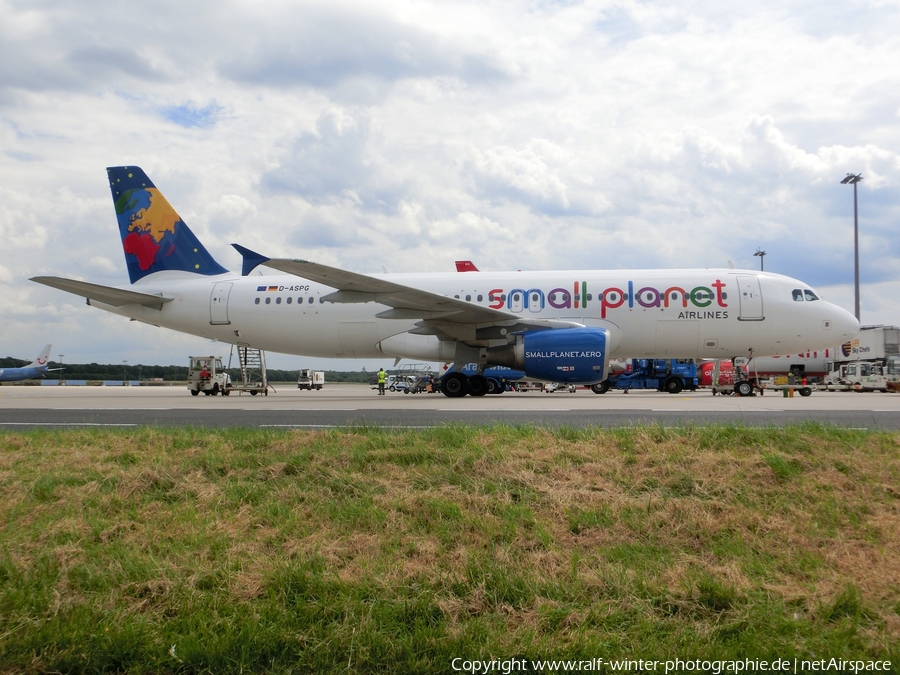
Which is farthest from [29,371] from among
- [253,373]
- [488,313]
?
[488,313]

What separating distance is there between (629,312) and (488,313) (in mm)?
3882

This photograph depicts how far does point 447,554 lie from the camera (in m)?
3.78

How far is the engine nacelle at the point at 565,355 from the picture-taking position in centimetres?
1540

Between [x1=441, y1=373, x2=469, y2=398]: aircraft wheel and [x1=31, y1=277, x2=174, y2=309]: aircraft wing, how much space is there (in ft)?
29.6

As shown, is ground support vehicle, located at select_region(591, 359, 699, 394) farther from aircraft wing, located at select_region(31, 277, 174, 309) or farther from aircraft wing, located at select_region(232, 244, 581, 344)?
aircraft wing, located at select_region(31, 277, 174, 309)

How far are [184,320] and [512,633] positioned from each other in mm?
19450

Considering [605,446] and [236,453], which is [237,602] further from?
[605,446]

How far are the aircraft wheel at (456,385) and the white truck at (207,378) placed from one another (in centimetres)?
1129

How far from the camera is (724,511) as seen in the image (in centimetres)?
439

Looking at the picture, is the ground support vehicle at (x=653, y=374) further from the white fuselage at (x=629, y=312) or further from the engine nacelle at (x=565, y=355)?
the engine nacelle at (x=565, y=355)

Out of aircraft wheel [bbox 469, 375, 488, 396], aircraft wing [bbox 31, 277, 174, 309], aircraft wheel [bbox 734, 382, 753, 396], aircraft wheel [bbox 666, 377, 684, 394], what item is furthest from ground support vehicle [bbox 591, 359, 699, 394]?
aircraft wing [bbox 31, 277, 174, 309]

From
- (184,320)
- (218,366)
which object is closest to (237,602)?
(184,320)

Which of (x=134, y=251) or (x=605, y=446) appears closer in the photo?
(x=605, y=446)

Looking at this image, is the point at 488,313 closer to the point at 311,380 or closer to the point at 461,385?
the point at 461,385
